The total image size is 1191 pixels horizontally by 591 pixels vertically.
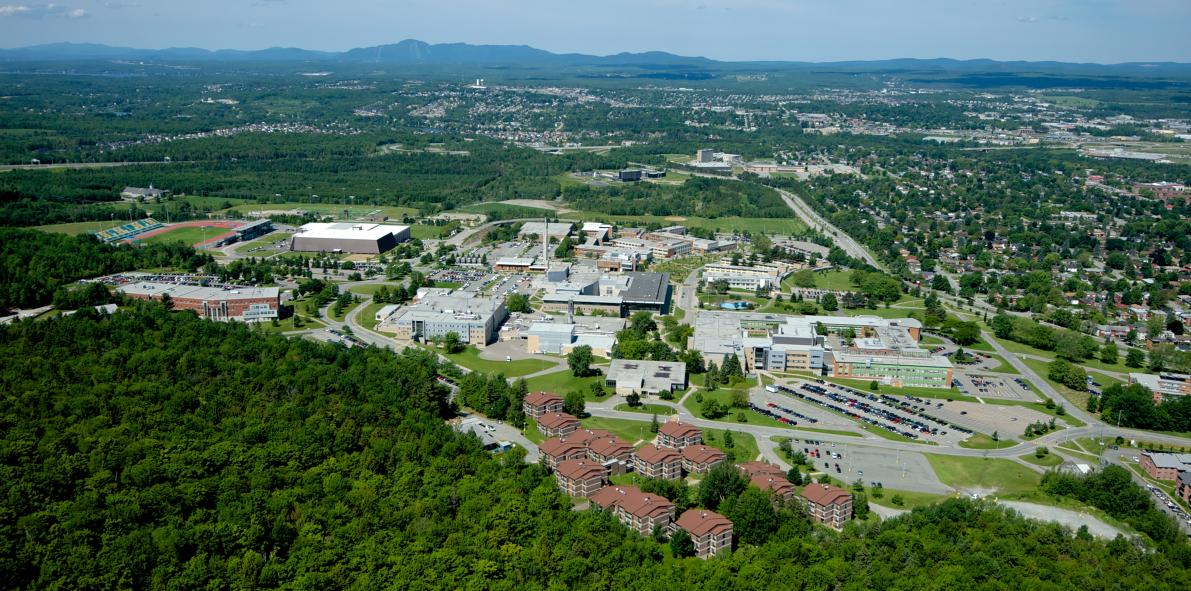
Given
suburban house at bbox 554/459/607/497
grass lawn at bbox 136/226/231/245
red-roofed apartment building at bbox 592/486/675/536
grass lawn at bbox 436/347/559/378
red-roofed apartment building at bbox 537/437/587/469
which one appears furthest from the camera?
grass lawn at bbox 136/226/231/245

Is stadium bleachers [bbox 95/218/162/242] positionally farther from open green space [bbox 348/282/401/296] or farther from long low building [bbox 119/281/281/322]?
open green space [bbox 348/282/401/296]

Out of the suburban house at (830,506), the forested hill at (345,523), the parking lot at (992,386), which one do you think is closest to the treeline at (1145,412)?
the parking lot at (992,386)

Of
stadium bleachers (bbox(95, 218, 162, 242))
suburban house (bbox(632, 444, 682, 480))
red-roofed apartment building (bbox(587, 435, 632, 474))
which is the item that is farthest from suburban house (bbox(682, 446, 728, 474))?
stadium bleachers (bbox(95, 218, 162, 242))

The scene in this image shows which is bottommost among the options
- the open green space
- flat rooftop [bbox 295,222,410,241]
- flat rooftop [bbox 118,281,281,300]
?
the open green space

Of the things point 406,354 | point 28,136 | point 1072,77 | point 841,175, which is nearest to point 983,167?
point 841,175

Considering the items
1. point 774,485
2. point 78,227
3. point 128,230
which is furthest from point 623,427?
point 78,227

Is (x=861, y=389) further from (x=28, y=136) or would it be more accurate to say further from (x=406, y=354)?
(x=28, y=136)

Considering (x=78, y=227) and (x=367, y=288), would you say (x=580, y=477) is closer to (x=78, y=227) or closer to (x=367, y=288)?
(x=367, y=288)
